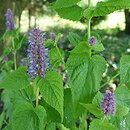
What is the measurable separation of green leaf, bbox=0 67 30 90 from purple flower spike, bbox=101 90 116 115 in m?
0.31

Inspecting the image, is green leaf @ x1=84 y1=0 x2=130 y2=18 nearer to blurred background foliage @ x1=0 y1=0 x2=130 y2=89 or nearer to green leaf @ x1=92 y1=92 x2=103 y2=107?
blurred background foliage @ x1=0 y1=0 x2=130 y2=89

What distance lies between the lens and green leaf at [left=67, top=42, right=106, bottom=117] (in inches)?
59.6

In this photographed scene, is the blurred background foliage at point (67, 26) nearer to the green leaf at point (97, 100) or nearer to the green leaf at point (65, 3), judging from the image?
the green leaf at point (65, 3)

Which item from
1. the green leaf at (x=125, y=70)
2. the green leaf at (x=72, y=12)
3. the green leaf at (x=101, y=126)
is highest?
the green leaf at (x=72, y=12)

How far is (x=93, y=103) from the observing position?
146 cm

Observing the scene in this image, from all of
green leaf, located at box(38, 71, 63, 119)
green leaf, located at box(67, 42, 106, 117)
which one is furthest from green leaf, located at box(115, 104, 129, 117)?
green leaf, located at box(38, 71, 63, 119)

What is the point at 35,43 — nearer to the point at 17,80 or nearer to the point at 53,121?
the point at 17,80

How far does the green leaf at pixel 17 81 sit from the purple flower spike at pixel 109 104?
12.3 inches

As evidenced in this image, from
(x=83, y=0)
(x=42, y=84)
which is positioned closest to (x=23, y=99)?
(x=42, y=84)

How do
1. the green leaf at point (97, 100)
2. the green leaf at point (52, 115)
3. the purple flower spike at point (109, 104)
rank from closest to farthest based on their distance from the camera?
the purple flower spike at point (109, 104)
the green leaf at point (97, 100)
the green leaf at point (52, 115)

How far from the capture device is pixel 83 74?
153 cm

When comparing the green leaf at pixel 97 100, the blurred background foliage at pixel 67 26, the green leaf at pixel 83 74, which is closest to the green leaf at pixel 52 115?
the green leaf at pixel 83 74

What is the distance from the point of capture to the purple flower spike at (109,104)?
1356mm

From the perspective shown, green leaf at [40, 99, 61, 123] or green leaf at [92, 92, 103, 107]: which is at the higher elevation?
green leaf at [92, 92, 103, 107]
